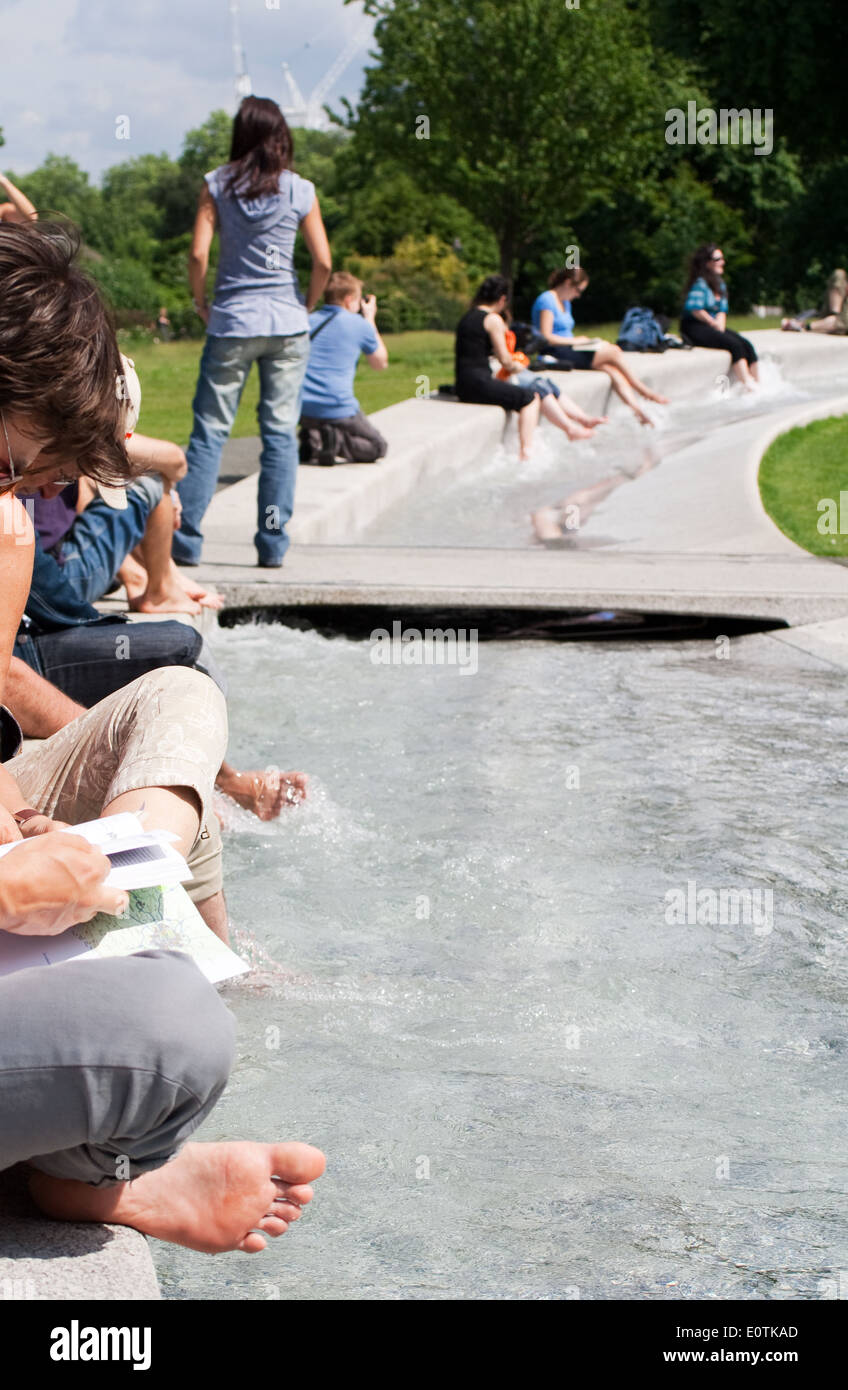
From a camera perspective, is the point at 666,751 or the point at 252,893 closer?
the point at 252,893

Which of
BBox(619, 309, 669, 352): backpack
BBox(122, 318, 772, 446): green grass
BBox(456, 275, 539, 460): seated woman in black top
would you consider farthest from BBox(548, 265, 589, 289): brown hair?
BBox(619, 309, 669, 352): backpack

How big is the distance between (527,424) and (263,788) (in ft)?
29.2

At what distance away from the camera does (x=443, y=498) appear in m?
10.9

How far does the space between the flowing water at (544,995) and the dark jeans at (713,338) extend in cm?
1276

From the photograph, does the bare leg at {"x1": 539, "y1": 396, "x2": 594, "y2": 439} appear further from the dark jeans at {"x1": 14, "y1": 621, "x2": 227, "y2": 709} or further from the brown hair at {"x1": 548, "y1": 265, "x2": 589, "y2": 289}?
the dark jeans at {"x1": 14, "y1": 621, "x2": 227, "y2": 709}

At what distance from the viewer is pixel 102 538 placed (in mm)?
4629

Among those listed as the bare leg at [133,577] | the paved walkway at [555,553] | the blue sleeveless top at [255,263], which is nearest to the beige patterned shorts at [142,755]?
the bare leg at [133,577]

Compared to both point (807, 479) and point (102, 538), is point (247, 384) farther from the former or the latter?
point (102, 538)

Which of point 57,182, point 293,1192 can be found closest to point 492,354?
point 293,1192

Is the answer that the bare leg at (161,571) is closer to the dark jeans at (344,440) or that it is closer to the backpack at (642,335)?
the dark jeans at (344,440)

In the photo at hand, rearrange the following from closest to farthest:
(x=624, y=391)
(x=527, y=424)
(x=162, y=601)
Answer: (x=162, y=601)
(x=527, y=424)
(x=624, y=391)
